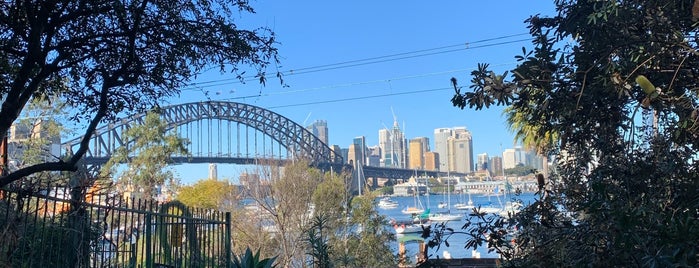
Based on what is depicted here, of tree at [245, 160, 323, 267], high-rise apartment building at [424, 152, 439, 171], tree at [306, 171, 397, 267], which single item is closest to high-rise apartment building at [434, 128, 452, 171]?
high-rise apartment building at [424, 152, 439, 171]

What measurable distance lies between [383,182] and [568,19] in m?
60.2

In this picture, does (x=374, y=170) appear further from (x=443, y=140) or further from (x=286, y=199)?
(x=286, y=199)

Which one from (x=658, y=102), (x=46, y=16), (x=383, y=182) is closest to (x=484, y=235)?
(x=658, y=102)

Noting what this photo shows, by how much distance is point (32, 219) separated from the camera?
450 centimetres

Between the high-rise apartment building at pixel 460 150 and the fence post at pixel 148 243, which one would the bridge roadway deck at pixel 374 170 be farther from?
the fence post at pixel 148 243

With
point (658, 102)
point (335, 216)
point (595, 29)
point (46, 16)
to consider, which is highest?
point (46, 16)

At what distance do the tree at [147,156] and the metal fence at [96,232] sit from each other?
24.9 metres

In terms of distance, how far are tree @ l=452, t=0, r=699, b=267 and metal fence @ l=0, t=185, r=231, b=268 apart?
10.4ft

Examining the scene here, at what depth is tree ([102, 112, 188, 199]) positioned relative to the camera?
3169 centimetres

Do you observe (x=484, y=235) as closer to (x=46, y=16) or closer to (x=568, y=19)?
(x=568, y=19)

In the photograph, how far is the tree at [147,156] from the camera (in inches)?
1248

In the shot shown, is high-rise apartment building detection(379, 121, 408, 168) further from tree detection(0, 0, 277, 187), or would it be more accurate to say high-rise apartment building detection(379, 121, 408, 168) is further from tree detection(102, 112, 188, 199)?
tree detection(0, 0, 277, 187)

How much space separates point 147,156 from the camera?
104ft

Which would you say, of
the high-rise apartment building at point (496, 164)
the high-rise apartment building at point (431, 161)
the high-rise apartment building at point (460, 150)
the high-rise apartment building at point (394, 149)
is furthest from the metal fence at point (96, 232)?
the high-rise apartment building at point (394, 149)
